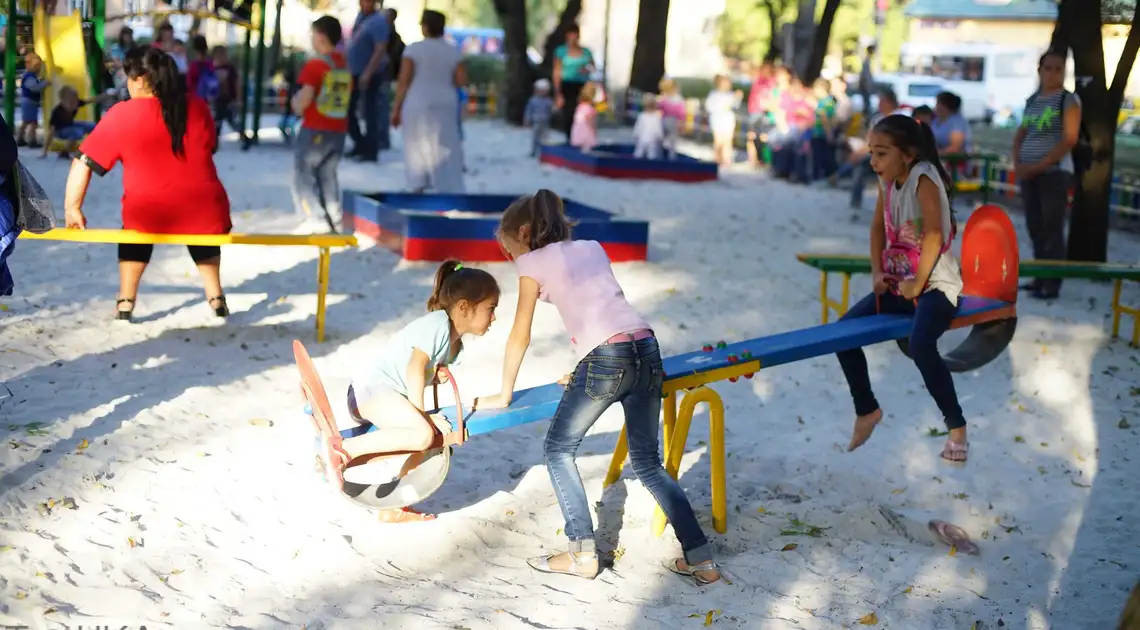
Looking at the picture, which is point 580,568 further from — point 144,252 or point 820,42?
point 820,42

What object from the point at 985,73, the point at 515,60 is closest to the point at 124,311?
the point at 515,60

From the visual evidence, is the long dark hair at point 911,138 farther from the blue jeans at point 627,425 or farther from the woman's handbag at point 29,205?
the woman's handbag at point 29,205

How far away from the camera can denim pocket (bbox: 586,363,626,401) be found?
4543mm

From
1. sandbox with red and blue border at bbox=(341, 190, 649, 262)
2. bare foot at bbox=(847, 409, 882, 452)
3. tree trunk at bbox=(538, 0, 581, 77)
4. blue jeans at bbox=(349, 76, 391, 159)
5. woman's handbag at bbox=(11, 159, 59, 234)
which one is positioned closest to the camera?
woman's handbag at bbox=(11, 159, 59, 234)

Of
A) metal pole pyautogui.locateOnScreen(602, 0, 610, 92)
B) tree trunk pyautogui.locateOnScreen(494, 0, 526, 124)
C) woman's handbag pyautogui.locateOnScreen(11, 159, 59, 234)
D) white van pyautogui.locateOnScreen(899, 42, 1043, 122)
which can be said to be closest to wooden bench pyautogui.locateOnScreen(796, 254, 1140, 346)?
woman's handbag pyautogui.locateOnScreen(11, 159, 59, 234)

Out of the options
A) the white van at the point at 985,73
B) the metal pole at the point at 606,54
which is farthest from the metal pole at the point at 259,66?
the white van at the point at 985,73

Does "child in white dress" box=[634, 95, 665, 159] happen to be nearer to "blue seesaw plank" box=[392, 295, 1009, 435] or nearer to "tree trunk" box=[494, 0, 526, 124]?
"tree trunk" box=[494, 0, 526, 124]

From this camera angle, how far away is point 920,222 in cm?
541

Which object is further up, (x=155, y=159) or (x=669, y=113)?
(x=669, y=113)

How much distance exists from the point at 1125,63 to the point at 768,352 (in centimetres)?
644

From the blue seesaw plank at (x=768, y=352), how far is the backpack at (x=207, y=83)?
504 inches

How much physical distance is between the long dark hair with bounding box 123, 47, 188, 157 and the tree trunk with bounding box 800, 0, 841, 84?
1799cm

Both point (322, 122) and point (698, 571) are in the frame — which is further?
point (322, 122)

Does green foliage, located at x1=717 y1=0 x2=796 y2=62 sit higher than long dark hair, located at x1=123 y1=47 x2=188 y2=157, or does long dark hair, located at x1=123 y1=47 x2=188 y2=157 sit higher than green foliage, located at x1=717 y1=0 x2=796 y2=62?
green foliage, located at x1=717 y1=0 x2=796 y2=62
